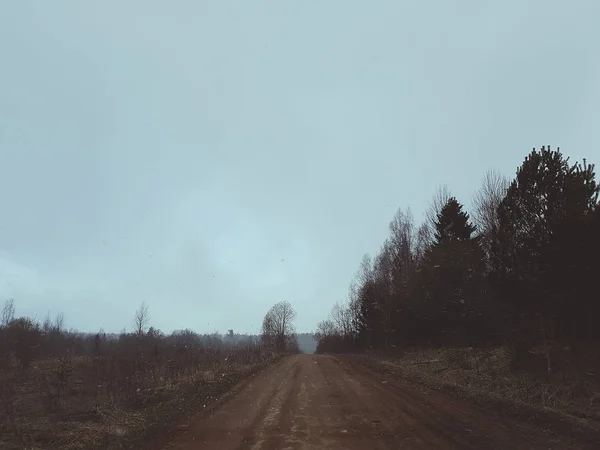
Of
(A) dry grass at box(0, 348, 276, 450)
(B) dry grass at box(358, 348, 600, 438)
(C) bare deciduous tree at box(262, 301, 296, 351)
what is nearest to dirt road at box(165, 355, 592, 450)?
(B) dry grass at box(358, 348, 600, 438)

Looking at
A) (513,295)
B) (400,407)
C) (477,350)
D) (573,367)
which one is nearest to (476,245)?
(477,350)

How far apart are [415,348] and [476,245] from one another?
10.1m

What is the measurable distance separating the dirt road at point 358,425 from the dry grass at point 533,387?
78 centimetres

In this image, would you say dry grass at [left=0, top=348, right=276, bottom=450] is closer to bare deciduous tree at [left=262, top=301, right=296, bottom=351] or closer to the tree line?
the tree line

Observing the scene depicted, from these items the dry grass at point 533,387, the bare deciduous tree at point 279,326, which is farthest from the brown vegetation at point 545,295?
the bare deciduous tree at point 279,326

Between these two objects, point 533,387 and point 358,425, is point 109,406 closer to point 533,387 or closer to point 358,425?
point 358,425

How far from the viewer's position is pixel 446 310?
28.8 m

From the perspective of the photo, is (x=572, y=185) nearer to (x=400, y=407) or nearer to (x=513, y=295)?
(x=513, y=295)

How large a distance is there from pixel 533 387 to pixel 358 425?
20.0ft

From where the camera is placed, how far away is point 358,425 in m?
9.88

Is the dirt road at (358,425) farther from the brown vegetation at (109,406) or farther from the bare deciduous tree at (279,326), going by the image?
the bare deciduous tree at (279,326)

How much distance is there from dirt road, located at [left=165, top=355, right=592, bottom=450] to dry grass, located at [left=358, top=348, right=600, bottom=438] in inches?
30.8

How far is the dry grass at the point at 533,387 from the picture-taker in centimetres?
983

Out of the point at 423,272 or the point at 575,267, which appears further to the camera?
the point at 423,272
